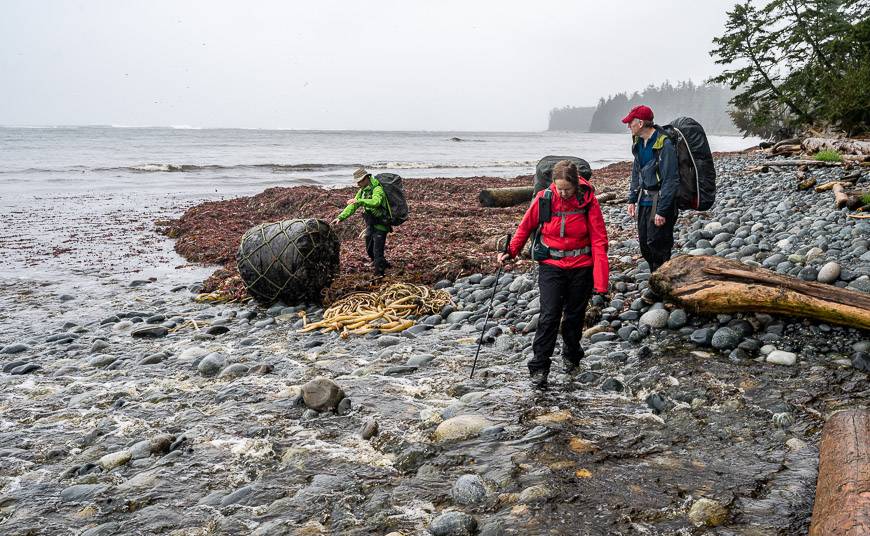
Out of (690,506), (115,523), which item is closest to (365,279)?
(115,523)

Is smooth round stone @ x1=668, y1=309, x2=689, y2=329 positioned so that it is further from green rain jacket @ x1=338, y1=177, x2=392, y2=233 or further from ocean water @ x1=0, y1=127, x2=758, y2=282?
ocean water @ x1=0, y1=127, x2=758, y2=282

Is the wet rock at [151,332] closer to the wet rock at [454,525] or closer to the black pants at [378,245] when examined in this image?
the black pants at [378,245]

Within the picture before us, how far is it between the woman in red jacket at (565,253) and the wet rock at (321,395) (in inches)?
77.8

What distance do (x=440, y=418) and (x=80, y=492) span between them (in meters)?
2.82

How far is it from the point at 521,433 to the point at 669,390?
1574 millimetres

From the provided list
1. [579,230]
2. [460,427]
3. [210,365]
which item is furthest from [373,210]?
[460,427]

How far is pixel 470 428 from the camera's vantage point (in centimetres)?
475

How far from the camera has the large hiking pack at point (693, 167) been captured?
650 cm

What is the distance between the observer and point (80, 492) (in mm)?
4055

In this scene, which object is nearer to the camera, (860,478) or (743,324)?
(860,478)

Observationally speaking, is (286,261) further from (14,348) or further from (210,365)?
(14,348)

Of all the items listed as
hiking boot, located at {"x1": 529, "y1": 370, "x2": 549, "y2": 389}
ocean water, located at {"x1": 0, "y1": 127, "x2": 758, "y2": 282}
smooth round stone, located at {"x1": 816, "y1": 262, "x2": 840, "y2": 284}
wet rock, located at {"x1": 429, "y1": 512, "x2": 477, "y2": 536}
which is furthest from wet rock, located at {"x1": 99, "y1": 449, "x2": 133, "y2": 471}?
ocean water, located at {"x1": 0, "y1": 127, "x2": 758, "y2": 282}

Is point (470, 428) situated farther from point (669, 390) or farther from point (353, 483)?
point (669, 390)

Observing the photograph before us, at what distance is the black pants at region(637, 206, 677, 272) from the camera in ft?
22.3
